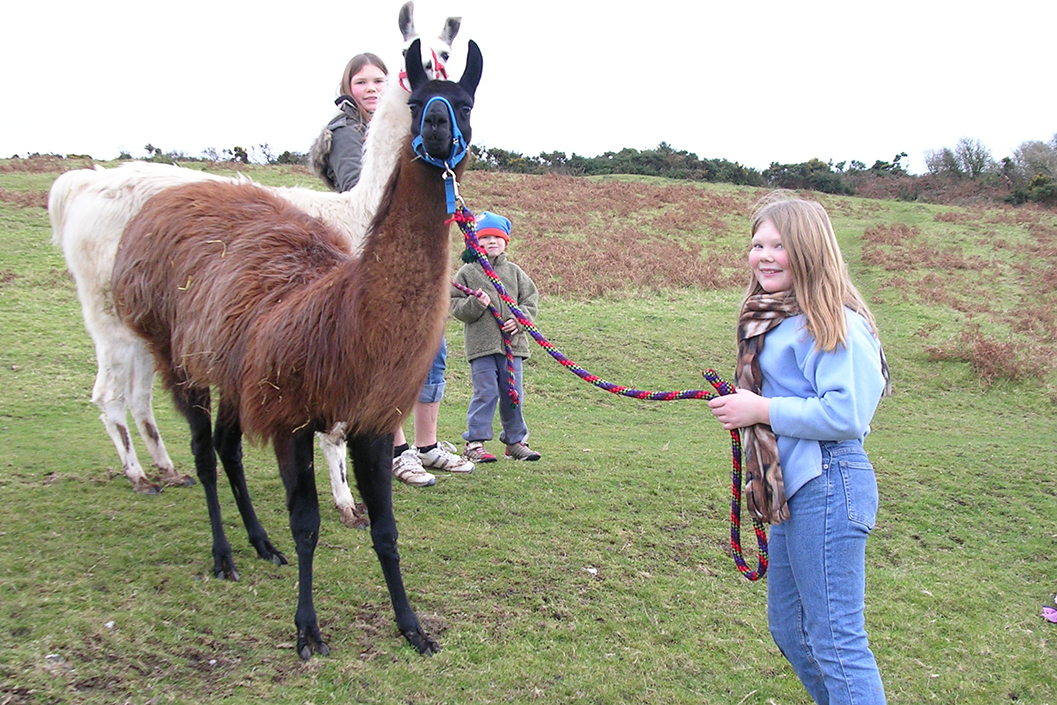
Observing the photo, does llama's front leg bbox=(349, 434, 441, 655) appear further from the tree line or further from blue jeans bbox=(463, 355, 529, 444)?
the tree line

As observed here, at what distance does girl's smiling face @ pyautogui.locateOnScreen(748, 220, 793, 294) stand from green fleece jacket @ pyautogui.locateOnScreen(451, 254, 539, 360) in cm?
336

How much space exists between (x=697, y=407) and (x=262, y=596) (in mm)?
6785

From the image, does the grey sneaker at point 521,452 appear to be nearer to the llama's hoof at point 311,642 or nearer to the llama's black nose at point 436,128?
the llama's hoof at point 311,642

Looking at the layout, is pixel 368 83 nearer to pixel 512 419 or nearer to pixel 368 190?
pixel 368 190

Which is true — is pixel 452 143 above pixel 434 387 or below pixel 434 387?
above

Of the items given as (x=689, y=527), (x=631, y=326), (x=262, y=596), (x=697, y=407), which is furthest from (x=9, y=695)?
(x=631, y=326)

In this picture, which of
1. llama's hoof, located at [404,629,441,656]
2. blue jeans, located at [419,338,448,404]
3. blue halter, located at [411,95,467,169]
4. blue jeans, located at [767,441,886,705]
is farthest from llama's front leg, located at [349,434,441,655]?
blue jeans, located at [419,338,448,404]

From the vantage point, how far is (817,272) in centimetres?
235

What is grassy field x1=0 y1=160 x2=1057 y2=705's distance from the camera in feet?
9.96

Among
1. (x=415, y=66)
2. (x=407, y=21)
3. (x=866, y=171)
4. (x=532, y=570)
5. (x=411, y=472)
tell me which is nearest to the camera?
(x=415, y=66)

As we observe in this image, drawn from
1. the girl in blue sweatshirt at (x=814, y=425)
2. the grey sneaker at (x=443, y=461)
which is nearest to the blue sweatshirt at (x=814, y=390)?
the girl in blue sweatshirt at (x=814, y=425)

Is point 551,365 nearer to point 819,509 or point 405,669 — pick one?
point 405,669

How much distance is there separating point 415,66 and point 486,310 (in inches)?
116

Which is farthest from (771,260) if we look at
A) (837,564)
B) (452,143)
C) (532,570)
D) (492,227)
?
(492,227)
